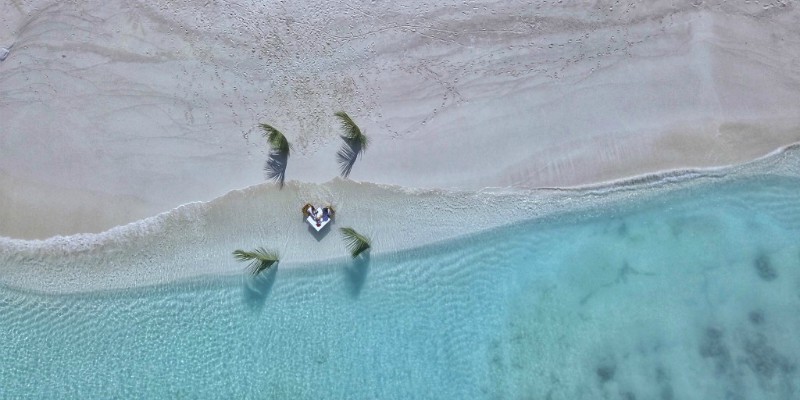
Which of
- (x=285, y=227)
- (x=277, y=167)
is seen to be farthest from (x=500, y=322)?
(x=277, y=167)

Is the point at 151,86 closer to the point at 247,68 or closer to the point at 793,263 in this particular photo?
the point at 247,68

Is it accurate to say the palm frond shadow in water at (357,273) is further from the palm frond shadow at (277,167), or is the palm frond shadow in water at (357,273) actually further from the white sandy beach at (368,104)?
the palm frond shadow at (277,167)

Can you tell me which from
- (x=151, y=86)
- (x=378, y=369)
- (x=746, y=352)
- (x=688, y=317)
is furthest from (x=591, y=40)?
(x=151, y=86)

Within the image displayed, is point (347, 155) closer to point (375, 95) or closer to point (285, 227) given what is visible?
point (375, 95)

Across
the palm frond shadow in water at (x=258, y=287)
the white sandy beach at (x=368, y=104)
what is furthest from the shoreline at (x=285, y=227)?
the palm frond shadow in water at (x=258, y=287)

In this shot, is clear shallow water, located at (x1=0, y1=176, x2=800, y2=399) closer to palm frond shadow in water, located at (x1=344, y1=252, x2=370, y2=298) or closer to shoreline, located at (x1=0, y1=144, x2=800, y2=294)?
palm frond shadow in water, located at (x1=344, y1=252, x2=370, y2=298)
